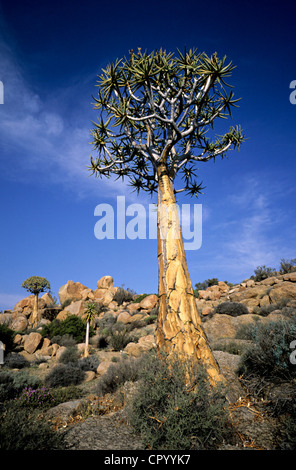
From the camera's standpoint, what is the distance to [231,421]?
400cm

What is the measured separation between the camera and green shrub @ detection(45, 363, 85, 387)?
11117 mm

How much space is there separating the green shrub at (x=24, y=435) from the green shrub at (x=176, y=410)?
4.04 feet

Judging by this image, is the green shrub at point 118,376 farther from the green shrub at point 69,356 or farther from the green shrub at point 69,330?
the green shrub at point 69,330

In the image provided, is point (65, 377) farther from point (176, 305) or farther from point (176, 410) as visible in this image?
point (176, 410)

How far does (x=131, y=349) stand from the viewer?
14727mm

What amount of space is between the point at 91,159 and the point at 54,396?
832 cm

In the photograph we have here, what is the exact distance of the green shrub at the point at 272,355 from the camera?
5188 mm

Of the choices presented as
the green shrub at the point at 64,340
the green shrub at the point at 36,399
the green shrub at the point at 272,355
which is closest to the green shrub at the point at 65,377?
the green shrub at the point at 36,399

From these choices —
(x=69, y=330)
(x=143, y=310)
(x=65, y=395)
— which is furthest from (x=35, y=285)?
(x=65, y=395)

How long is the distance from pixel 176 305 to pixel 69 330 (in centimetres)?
1799
